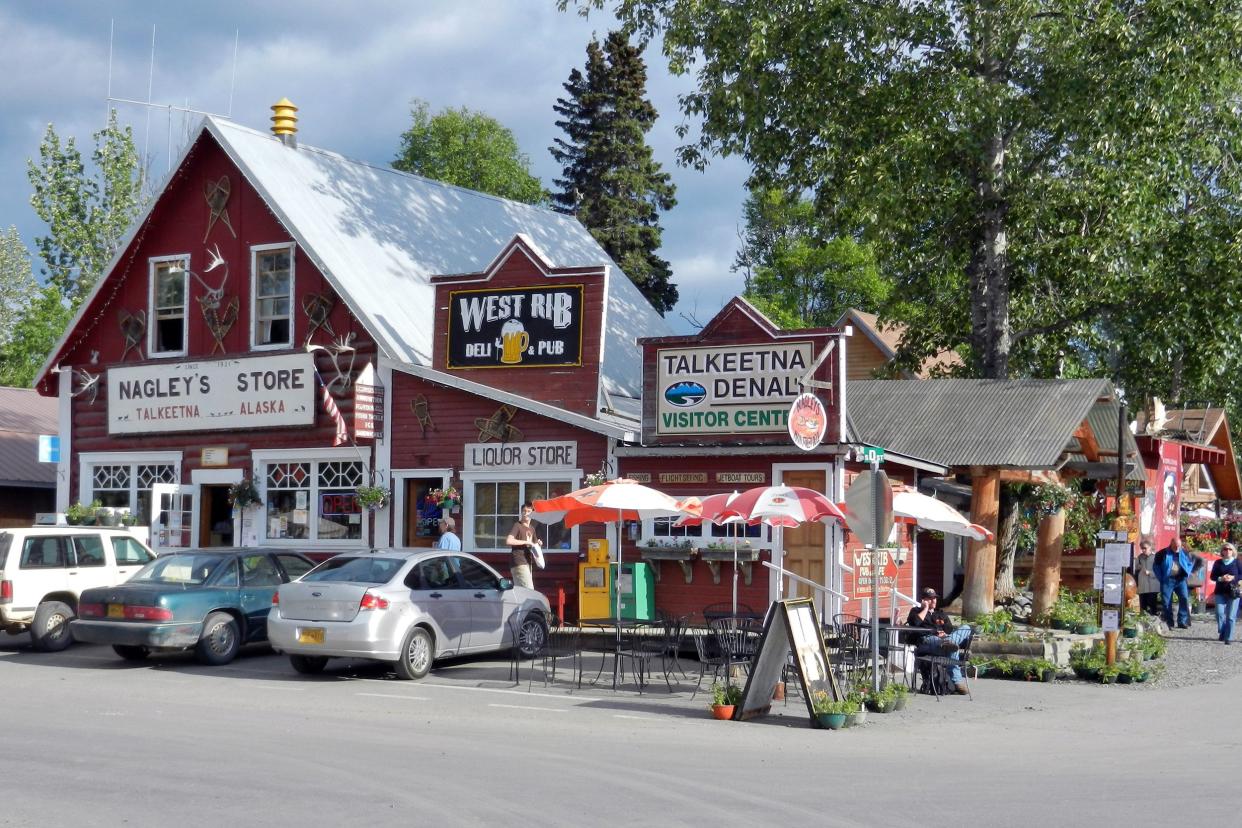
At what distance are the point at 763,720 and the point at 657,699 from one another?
1.85 metres

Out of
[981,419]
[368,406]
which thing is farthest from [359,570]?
[981,419]

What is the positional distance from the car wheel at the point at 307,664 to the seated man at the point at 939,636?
24.4 ft

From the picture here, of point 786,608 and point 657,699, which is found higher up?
point 786,608

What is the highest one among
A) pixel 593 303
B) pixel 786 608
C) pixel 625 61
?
pixel 625 61

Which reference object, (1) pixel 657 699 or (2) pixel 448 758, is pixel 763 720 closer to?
(1) pixel 657 699

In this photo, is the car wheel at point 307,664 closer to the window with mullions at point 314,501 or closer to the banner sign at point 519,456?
the banner sign at point 519,456

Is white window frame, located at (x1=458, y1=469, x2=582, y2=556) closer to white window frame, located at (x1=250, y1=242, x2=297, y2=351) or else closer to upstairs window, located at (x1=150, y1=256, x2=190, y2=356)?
white window frame, located at (x1=250, y1=242, x2=297, y2=351)

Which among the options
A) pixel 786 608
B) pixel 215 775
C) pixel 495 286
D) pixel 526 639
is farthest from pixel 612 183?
pixel 215 775

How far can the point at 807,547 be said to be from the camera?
21.3 m

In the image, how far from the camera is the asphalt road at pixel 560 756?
8859mm

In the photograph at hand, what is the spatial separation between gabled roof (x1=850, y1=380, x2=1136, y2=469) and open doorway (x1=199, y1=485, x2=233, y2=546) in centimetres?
1207

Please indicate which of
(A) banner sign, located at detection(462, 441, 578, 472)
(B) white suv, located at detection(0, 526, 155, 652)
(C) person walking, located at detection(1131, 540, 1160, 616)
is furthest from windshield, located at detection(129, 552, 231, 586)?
(C) person walking, located at detection(1131, 540, 1160, 616)

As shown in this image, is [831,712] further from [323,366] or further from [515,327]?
[323,366]

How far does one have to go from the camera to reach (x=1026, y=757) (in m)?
11.8
